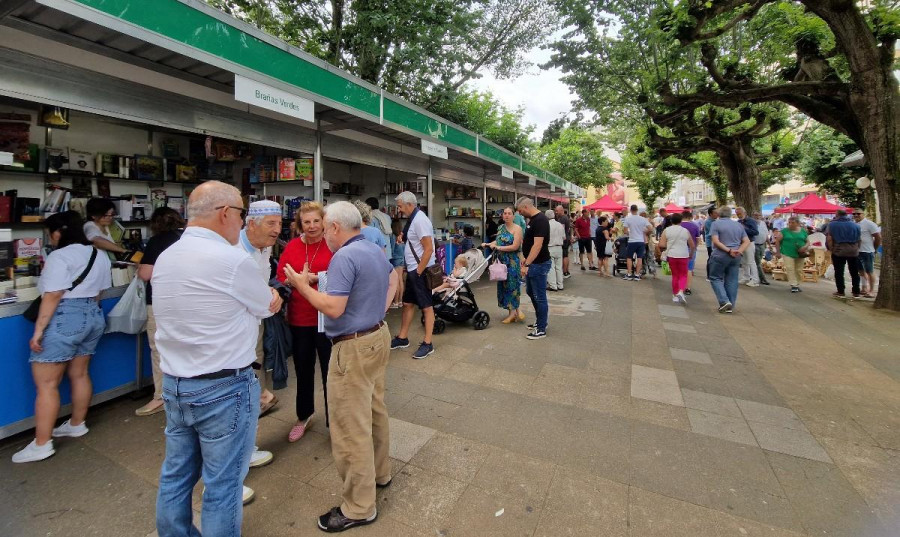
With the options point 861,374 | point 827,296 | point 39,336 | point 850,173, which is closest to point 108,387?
point 39,336

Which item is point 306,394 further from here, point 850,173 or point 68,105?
point 850,173

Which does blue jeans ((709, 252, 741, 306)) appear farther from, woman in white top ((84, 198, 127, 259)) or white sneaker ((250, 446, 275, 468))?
woman in white top ((84, 198, 127, 259))

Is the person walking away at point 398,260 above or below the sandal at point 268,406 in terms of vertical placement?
above

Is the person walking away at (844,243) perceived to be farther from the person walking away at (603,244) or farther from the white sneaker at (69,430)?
the white sneaker at (69,430)

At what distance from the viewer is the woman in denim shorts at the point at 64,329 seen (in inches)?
108

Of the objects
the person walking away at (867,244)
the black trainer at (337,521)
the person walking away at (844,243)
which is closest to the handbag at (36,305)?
the black trainer at (337,521)

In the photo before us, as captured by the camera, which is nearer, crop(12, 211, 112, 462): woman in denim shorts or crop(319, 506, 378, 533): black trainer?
crop(319, 506, 378, 533): black trainer

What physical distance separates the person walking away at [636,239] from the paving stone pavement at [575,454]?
16.7 feet

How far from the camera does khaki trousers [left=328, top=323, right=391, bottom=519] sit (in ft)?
6.73

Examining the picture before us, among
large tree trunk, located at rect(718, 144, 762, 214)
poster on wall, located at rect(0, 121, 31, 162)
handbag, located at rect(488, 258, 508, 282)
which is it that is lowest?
handbag, located at rect(488, 258, 508, 282)

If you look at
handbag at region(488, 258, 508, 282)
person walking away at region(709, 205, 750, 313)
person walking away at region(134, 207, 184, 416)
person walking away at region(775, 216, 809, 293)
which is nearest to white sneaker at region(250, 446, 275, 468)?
person walking away at region(134, 207, 184, 416)

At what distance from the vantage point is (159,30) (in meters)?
2.84

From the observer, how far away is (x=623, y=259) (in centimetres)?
1109

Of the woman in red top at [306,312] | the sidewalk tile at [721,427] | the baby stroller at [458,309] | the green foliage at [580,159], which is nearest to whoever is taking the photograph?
the woman in red top at [306,312]
